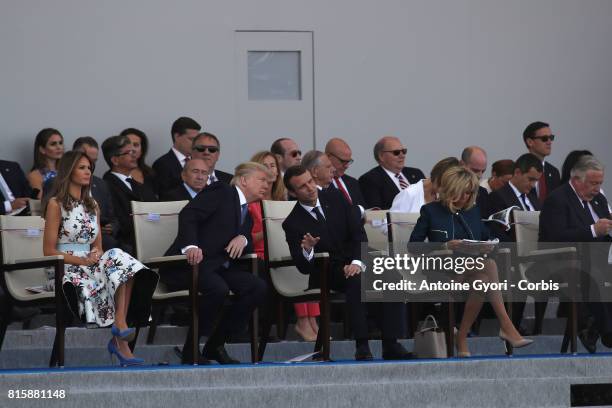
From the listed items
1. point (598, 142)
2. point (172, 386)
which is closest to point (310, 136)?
point (598, 142)

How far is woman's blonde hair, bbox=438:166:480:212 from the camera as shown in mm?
6785

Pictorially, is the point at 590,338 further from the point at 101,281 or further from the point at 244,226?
the point at 101,281

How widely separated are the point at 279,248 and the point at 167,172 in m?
1.60

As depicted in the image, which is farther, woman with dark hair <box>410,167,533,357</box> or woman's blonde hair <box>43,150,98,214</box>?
woman with dark hair <box>410,167,533,357</box>

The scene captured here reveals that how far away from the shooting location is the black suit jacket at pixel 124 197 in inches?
304

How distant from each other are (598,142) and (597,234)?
310 cm

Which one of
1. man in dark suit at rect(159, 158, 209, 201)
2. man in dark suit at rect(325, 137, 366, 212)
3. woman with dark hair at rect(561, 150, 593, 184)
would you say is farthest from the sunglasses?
woman with dark hair at rect(561, 150, 593, 184)

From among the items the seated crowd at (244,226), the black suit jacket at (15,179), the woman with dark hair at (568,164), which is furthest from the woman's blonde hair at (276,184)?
the woman with dark hair at (568,164)

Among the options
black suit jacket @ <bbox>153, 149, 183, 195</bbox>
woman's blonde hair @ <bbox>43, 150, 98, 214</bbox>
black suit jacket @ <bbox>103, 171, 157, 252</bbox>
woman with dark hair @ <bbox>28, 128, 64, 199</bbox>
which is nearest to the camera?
woman's blonde hair @ <bbox>43, 150, 98, 214</bbox>

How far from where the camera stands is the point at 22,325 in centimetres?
734

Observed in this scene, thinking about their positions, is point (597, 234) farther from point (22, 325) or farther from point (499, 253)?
point (22, 325)

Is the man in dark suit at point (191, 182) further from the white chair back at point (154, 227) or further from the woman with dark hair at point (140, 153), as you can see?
the woman with dark hair at point (140, 153)

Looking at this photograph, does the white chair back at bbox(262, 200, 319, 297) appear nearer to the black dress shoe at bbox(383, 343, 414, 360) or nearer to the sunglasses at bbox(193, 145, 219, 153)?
the black dress shoe at bbox(383, 343, 414, 360)

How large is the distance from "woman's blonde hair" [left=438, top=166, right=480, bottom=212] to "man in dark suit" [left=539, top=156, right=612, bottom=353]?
0.70 metres
